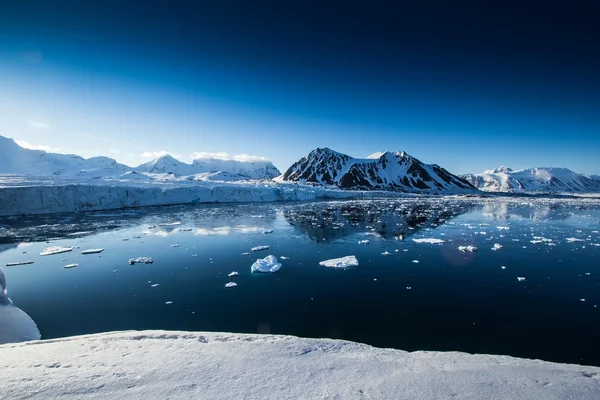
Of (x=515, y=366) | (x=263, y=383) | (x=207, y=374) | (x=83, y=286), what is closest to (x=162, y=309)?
(x=83, y=286)

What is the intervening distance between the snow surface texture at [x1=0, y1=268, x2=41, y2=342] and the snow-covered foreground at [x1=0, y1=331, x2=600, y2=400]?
1.96 meters

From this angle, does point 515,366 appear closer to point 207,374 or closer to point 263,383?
point 263,383

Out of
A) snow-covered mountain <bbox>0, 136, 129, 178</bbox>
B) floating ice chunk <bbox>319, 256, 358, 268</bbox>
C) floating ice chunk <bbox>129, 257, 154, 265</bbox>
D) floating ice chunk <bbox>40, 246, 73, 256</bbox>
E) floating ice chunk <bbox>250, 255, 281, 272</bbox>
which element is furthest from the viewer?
snow-covered mountain <bbox>0, 136, 129, 178</bbox>

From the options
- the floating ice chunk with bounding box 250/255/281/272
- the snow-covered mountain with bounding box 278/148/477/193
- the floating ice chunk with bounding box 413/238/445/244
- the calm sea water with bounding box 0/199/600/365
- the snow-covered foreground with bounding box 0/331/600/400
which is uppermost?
the snow-covered mountain with bounding box 278/148/477/193

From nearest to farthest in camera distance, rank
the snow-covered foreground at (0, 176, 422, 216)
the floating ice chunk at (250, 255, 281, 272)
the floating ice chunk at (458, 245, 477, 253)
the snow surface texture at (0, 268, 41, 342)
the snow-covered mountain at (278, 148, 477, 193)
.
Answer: the snow surface texture at (0, 268, 41, 342)
the floating ice chunk at (250, 255, 281, 272)
the floating ice chunk at (458, 245, 477, 253)
the snow-covered foreground at (0, 176, 422, 216)
the snow-covered mountain at (278, 148, 477, 193)

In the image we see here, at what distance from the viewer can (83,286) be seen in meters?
9.22

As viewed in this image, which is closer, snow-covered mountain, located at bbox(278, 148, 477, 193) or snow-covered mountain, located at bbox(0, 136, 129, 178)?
snow-covered mountain, located at bbox(0, 136, 129, 178)

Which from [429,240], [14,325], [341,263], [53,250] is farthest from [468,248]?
[53,250]

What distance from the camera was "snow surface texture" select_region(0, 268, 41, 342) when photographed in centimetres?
571

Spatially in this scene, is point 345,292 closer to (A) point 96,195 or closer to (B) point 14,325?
(B) point 14,325

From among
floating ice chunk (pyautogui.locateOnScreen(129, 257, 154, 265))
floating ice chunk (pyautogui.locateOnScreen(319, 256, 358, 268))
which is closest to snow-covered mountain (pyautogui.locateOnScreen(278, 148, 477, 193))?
floating ice chunk (pyautogui.locateOnScreen(129, 257, 154, 265))

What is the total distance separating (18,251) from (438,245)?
21.4 m

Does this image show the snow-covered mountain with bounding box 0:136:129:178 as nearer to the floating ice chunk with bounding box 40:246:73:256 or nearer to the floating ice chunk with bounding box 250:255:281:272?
the floating ice chunk with bounding box 40:246:73:256

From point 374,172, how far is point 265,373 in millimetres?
173018
